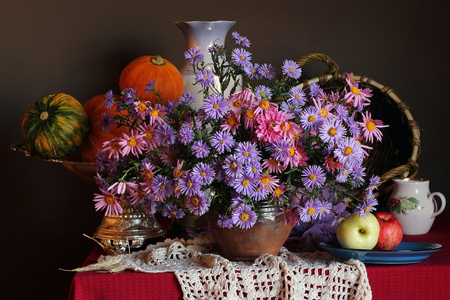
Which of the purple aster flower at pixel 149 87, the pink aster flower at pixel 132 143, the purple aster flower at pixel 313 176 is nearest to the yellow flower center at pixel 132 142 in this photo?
the pink aster flower at pixel 132 143

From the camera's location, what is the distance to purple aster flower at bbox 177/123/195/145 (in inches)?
41.0

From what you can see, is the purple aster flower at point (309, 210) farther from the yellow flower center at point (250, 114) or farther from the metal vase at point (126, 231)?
the metal vase at point (126, 231)

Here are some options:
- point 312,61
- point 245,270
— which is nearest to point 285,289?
point 245,270

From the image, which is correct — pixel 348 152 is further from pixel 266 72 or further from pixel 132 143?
pixel 132 143

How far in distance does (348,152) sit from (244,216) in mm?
215

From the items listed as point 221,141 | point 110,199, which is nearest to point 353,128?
point 221,141

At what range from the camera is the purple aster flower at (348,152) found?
1036 mm

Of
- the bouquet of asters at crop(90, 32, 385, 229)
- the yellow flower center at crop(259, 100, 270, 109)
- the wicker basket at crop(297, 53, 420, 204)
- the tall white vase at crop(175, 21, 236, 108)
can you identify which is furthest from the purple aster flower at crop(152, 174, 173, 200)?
the wicker basket at crop(297, 53, 420, 204)

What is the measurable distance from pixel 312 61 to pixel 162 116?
3.09ft

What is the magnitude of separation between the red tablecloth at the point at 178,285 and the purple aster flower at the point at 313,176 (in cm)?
21

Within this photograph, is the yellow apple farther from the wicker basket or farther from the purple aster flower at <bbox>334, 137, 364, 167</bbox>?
the wicker basket

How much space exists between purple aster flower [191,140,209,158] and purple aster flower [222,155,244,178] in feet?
0.13

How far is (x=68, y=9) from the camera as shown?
1.87 meters

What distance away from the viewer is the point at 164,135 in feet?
3.50
